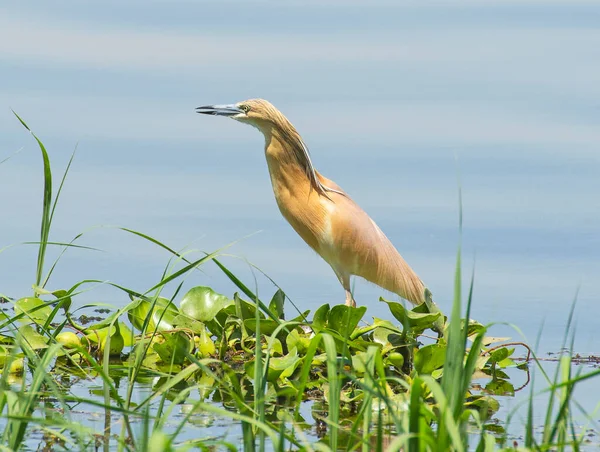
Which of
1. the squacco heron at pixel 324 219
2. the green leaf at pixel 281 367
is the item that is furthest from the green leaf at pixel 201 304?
the squacco heron at pixel 324 219

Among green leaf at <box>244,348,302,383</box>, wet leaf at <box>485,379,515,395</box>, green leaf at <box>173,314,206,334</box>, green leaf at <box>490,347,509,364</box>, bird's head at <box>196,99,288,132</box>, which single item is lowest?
wet leaf at <box>485,379,515,395</box>

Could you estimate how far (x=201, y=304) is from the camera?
14.6 feet

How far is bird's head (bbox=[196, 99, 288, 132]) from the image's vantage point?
17.2 feet

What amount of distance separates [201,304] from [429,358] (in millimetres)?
979

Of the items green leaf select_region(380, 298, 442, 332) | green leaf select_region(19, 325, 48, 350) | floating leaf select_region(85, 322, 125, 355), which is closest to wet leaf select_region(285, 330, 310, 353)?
green leaf select_region(380, 298, 442, 332)

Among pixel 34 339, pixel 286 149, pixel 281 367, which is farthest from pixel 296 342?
pixel 286 149

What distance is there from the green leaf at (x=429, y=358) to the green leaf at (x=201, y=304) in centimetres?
83

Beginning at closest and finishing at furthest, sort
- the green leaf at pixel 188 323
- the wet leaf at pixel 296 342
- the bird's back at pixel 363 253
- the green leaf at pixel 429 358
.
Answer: the green leaf at pixel 429 358 < the wet leaf at pixel 296 342 < the green leaf at pixel 188 323 < the bird's back at pixel 363 253

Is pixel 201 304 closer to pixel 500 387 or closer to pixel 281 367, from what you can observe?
pixel 281 367

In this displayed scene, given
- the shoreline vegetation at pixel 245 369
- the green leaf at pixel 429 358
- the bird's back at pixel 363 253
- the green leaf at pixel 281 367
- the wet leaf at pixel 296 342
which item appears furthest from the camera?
the bird's back at pixel 363 253

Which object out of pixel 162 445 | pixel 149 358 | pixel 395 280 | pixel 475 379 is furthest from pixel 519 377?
pixel 162 445

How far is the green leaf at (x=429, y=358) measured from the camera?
3.96 meters

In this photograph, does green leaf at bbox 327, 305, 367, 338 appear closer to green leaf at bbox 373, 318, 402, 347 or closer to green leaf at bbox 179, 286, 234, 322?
green leaf at bbox 373, 318, 402, 347

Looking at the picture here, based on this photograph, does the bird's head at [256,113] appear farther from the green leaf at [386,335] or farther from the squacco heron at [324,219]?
the green leaf at [386,335]
